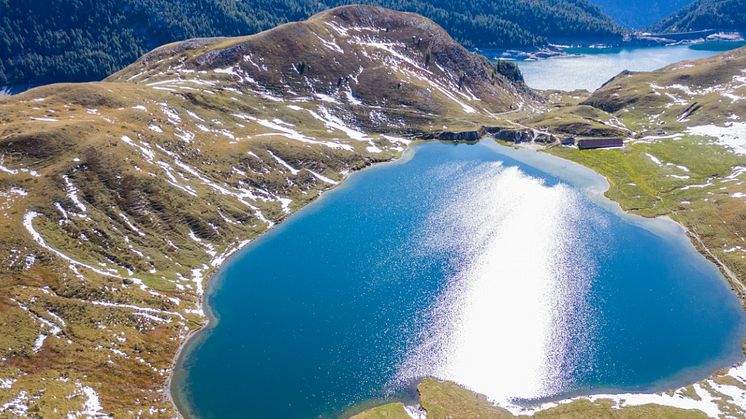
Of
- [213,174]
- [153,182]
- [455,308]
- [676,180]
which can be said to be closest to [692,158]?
[676,180]

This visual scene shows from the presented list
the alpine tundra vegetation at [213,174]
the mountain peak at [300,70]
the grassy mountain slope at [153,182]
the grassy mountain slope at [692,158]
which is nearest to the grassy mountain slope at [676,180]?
the grassy mountain slope at [692,158]

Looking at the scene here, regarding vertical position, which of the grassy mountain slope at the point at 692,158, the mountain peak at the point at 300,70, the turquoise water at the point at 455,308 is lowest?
the turquoise water at the point at 455,308

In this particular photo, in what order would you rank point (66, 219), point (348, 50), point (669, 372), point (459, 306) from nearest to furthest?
1. point (669, 372)
2. point (459, 306)
3. point (66, 219)
4. point (348, 50)

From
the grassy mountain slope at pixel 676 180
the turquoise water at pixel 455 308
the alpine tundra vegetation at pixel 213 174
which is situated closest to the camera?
the grassy mountain slope at pixel 676 180

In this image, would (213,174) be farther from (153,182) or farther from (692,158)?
(692,158)

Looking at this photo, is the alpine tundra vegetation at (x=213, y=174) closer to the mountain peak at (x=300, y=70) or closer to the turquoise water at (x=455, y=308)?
the mountain peak at (x=300, y=70)

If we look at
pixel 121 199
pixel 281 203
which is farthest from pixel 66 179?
pixel 281 203

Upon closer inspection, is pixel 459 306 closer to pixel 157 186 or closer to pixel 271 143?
pixel 157 186
